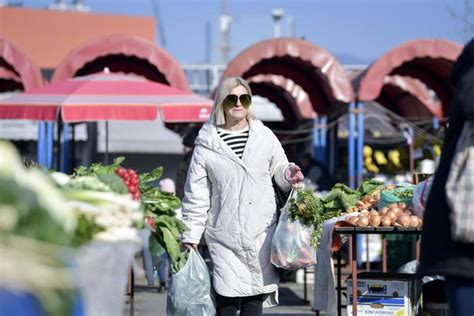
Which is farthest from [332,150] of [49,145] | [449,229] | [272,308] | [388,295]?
[449,229]

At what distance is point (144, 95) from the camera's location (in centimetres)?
1145

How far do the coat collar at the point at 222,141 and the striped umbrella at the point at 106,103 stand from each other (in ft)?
14.0

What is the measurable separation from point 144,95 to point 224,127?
16.0 feet

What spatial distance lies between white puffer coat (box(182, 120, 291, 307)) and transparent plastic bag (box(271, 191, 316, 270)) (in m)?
0.07

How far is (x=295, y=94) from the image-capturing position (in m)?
21.6

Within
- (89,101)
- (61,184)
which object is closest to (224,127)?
(61,184)

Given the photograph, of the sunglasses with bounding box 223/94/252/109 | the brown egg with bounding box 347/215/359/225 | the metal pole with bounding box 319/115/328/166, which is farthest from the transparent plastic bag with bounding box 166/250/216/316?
the metal pole with bounding box 319/115/328/166

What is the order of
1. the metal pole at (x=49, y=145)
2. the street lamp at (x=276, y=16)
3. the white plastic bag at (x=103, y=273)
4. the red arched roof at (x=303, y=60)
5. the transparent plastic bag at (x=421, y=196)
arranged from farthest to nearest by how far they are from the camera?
the street lamp at (x=276, y=16) < the red arched roof at (x=303, y=60) < the metal pole at (x=49, y=145) < the transparent plastic bag at (x=421, y=196) < the white plastic bag at (x=103, y=273)

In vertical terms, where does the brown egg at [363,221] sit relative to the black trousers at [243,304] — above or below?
above

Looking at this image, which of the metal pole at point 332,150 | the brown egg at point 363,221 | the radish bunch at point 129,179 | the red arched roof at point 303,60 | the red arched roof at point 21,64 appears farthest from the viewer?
the metal pole at point 332,150

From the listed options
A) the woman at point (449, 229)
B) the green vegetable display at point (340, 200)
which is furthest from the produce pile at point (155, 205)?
the green vegetable display at point (340, 200)

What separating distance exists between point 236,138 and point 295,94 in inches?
594

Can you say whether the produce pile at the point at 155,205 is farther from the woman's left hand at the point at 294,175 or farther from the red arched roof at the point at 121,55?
the red arched roof at the point at 121,55

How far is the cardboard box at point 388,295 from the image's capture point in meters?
7.22
